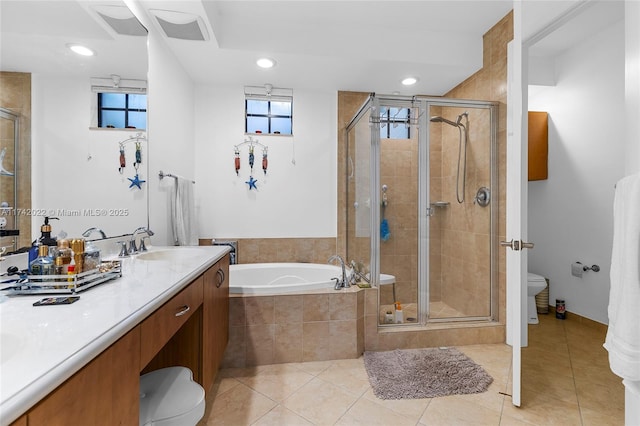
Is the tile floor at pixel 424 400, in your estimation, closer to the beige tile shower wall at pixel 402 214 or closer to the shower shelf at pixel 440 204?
the beige tile shower wall at pixel 402 214

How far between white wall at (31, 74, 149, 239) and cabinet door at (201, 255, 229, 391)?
2.16 ft

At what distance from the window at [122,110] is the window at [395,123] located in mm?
1815

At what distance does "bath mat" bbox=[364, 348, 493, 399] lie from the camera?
5.72 feet

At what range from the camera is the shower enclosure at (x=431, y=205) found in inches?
99.7

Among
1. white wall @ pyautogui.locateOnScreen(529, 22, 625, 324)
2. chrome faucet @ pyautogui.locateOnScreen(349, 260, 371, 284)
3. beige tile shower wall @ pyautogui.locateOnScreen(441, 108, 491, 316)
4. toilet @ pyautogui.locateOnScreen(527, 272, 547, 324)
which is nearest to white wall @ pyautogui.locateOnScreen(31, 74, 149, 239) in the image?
chrome faucet @ pyautogui.locateOnScreen(349, 260, 371, 284)

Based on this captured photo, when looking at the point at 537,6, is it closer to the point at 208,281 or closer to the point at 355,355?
the point at 208,281

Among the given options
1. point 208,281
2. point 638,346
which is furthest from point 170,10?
point 638,346

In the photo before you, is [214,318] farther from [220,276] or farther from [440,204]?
[440,204]

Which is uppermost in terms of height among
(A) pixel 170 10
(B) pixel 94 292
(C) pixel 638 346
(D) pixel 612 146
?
(A) pixel 170 10

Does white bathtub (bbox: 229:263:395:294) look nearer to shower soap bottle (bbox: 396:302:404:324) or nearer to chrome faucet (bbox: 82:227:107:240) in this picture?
shower soap bottle (bbox: 396:302:404:324)

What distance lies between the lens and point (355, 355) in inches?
84.0

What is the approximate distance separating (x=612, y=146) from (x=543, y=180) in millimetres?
692

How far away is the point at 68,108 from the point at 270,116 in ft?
6.92

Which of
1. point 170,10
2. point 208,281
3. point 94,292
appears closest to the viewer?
point 94,292
